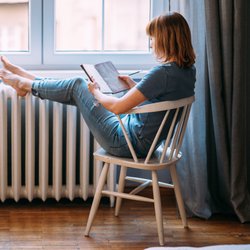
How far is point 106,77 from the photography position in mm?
3031

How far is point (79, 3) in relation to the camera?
364cm

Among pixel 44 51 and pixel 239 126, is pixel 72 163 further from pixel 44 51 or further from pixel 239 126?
pixel 239 126

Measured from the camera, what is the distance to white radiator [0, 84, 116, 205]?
3336 mm

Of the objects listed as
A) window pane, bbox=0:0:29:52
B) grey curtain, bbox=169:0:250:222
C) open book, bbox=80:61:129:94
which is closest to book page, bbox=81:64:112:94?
open book, bbox=80:61:129:94

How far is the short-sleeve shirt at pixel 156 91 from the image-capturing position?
2809 mm

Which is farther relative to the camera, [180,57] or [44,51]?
[44,51]

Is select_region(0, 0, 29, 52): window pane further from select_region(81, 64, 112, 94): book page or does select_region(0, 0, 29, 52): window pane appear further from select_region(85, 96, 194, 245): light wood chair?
select_region(85, 96, 194, 245): light wood chair

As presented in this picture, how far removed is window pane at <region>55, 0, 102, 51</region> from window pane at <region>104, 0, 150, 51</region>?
0.17 feet

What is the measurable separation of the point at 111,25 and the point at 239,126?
99 cm

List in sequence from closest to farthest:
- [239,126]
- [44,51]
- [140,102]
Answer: [140,102] → [239,126] → [44,51]

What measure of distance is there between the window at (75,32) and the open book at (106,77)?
1.92 feet

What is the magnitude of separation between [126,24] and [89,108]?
842 mm

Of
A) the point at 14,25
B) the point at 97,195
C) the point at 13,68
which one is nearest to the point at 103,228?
the point at 97,195

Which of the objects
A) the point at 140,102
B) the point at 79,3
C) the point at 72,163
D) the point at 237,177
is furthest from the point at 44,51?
the point at 237,177
